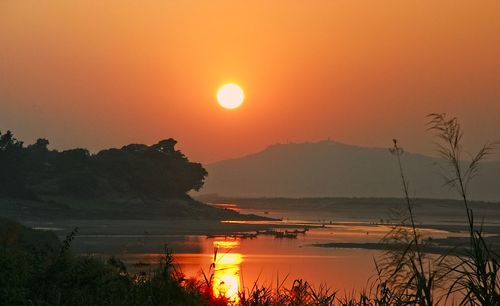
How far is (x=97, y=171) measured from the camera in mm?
127688

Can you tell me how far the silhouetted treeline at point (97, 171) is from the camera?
4599 inches

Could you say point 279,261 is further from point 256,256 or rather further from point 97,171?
point 97,171

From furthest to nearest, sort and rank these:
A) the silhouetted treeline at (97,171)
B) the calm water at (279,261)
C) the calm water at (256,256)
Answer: the silhouetted treeline at (97,171) < the calm water at (256,256) < the calm water at (279,261)

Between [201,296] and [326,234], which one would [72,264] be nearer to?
[201,296]

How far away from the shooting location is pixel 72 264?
1619 centimetres

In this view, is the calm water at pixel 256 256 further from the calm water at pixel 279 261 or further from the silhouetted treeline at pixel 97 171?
the silhouetted treeline at pixel 97 171

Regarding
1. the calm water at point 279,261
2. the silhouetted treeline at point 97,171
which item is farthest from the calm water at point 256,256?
the silhouetted treeline at point 97,171

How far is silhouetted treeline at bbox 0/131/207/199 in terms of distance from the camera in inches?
4599

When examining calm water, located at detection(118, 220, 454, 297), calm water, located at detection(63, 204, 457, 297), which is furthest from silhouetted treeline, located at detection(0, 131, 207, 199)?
calm water, located at detection(118, 220, 454, 297)

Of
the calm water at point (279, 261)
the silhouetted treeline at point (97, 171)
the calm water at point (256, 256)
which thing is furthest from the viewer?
the silhouetted treeline at point (97, 171)

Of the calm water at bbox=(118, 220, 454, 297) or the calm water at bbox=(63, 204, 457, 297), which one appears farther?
the calm water at bbox=(63, 204, 457, 297)

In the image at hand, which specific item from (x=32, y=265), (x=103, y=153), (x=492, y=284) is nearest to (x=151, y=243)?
(x=32, y=265)

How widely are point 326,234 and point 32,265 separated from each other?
70731 mm

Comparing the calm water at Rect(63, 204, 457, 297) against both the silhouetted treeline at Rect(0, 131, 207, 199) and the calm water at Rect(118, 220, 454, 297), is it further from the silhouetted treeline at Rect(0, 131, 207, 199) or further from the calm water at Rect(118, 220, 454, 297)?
the silhouetted treeline at Rect(0, 131, 207, 199)
